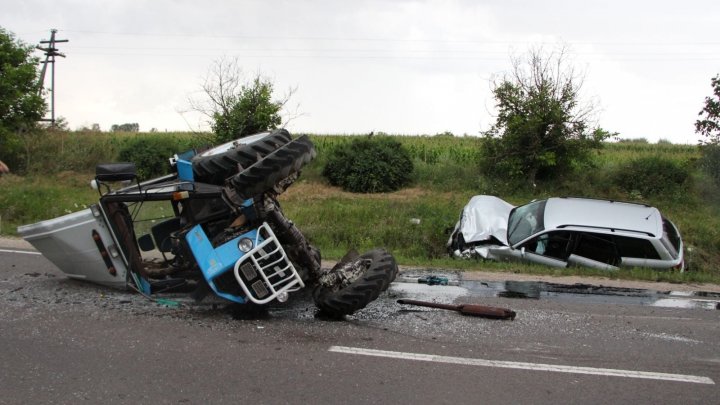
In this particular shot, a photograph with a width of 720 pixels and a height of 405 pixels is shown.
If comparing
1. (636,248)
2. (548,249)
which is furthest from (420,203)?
(636,248)

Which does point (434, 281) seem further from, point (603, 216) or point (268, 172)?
point (603, 216)

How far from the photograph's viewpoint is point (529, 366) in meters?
5.11

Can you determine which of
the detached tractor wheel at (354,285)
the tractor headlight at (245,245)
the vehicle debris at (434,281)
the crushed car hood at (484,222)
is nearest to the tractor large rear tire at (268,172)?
the tractor headlight at (245,245)

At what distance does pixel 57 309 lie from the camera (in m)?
6.38

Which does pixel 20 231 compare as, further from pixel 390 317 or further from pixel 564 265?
pixel 564 265

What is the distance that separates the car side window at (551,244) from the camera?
10.2 metres

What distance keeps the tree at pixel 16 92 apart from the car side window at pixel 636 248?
56.7 feet

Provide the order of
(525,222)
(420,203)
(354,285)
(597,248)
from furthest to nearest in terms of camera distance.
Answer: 1. (420,203)
2. (525,222)
3. (597,248)
4. (354,285)

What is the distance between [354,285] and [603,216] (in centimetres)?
606

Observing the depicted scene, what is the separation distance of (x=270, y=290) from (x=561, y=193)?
45.5 feet

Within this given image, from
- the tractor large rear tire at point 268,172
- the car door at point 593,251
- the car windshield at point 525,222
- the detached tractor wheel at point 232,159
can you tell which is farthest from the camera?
the car windshield at point 525,222

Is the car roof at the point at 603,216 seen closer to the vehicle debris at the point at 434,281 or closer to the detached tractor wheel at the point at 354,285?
the vehicle debris at the point at 434,281

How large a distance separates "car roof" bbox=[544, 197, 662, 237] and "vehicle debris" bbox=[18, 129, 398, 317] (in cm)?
479

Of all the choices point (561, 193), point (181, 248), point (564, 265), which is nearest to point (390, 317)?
point (181, 248)
